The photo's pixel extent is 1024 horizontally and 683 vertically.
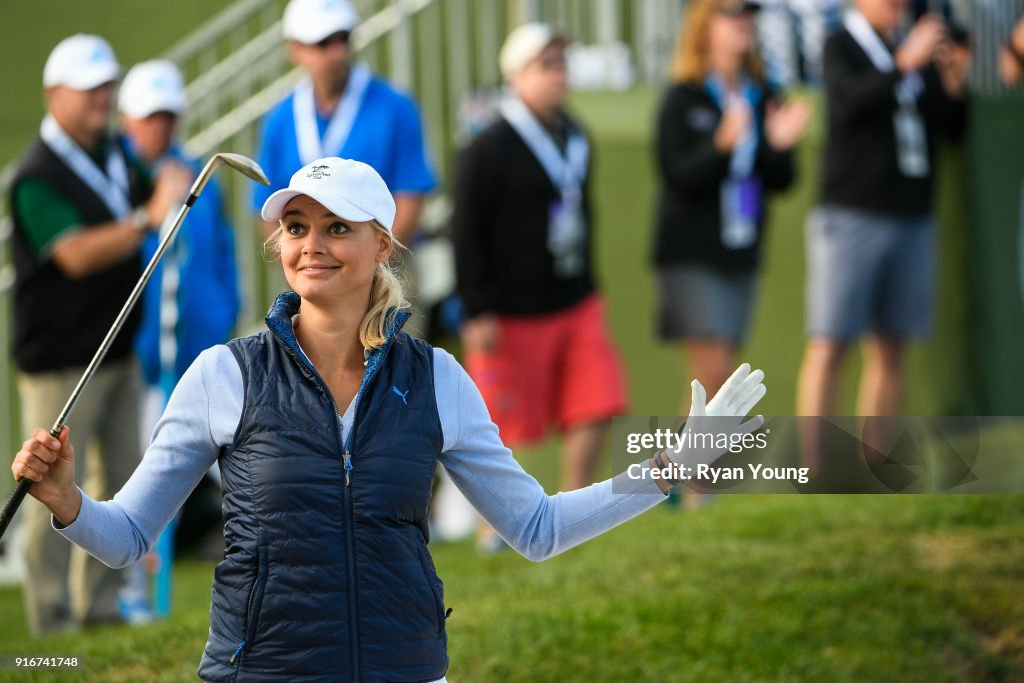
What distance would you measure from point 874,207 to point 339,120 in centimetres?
274

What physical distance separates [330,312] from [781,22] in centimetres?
730

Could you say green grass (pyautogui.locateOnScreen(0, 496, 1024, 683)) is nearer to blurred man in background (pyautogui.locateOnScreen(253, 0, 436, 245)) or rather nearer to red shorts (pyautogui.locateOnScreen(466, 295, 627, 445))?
red shorts (pyautogui.locateOnScreen(466, 295, 627, 445))

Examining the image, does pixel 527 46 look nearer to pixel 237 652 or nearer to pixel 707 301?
pixel 707 301

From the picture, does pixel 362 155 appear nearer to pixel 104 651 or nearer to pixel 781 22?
pixel 104 651

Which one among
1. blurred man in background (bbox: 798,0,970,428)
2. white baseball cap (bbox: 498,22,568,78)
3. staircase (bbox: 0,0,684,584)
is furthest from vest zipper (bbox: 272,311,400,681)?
staircase (bbox: 0,0,684,584)

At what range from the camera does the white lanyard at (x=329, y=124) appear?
7.53 m

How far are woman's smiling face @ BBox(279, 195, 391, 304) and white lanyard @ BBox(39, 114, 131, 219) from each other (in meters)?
3.77

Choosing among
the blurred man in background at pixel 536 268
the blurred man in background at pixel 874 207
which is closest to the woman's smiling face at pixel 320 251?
the blurred man in background at pixel 536 268

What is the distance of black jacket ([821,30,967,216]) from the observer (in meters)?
8.45

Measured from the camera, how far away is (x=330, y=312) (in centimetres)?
363

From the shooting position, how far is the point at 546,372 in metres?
8.41

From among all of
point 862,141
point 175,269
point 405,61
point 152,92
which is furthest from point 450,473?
point 405,61

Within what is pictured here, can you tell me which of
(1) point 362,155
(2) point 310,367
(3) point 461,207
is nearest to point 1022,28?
(3) point 461,207

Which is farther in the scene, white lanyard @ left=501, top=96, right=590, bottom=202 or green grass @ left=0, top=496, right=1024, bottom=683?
white lanyard @ left=501, top=96, right=590, bottom=202
